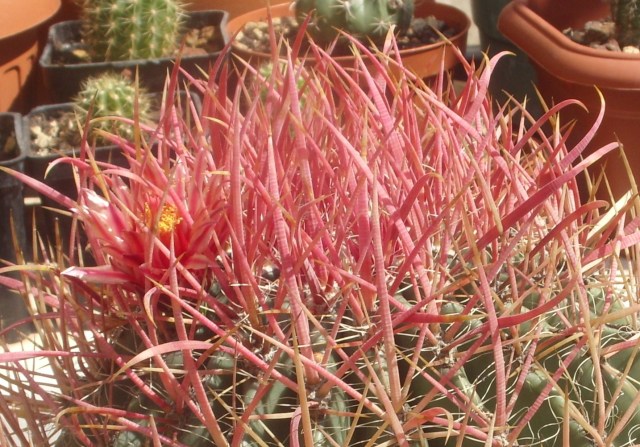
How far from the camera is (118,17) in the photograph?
4.04ft

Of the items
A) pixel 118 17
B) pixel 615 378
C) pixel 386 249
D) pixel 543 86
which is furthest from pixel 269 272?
pixel 118 17

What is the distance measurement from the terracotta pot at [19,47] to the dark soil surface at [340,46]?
336 millimetres

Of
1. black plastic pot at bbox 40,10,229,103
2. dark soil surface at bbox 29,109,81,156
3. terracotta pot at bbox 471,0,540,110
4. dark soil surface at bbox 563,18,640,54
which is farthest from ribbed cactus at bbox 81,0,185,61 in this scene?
dark soil surface at bbox 563,18,640,54

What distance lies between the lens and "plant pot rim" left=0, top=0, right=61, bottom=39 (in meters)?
1.22

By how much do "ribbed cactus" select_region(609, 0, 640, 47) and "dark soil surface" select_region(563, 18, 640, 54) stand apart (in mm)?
13

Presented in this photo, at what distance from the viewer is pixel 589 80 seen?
0.97 m

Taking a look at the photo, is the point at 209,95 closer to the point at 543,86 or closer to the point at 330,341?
the point at 330,341

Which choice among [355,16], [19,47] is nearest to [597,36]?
[355,16]

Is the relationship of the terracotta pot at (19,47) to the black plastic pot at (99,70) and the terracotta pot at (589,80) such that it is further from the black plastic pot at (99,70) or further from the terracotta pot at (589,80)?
the terracotta pot at (589,80)

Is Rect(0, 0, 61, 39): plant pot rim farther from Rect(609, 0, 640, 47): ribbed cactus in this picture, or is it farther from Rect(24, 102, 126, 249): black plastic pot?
Rect(609, 0, 640, 47): ribbed cactus

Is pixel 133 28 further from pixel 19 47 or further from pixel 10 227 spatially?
pixel 10 227

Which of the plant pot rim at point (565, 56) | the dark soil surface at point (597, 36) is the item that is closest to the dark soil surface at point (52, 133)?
the plant pot rim at point (565, 56)

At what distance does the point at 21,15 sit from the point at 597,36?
914 mm

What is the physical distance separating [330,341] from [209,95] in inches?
5.8
